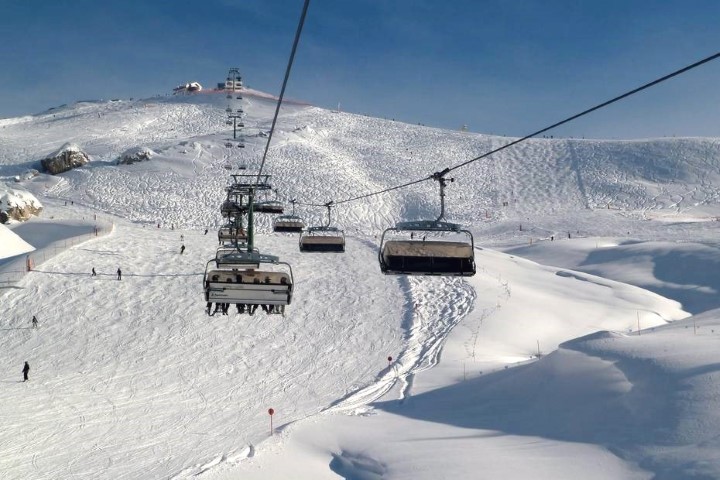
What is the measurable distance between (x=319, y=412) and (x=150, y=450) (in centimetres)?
446

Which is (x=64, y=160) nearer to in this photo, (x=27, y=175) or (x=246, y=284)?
(x=27, y=175)

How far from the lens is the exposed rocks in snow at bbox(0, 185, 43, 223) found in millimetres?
42938

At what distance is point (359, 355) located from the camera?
70.5 ft

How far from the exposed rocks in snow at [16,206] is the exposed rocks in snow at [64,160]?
20636mm

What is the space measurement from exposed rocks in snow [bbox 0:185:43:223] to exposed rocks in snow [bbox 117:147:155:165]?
22.9 m

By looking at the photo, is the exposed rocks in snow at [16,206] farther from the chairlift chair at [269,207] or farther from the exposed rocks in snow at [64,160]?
the chairlift chair at [269,207]

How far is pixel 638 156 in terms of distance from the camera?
80.4 m

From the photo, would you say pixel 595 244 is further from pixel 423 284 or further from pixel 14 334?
pixel 14 334

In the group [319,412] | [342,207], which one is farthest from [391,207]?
[319,412]

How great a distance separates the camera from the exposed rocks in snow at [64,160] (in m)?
65.1

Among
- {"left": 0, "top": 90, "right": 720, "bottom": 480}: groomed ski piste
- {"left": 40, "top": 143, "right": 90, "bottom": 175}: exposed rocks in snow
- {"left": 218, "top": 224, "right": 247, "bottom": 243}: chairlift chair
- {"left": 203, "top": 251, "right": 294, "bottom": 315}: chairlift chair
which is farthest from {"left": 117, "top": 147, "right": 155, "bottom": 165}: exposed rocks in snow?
{"left": 203, "top": 251, "right": 294, "bottom": 315}: chairlift chair

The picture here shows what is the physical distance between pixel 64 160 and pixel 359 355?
2281 inches

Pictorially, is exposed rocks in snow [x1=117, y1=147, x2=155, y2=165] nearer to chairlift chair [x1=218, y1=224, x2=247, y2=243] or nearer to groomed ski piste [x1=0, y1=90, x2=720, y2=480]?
groomed ski piste [x1=0, y1=90, x2=720, y2=480]

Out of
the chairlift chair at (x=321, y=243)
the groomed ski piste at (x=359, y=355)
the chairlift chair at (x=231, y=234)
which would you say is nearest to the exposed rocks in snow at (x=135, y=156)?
the groomed ski piste at (x=359, y=355)
